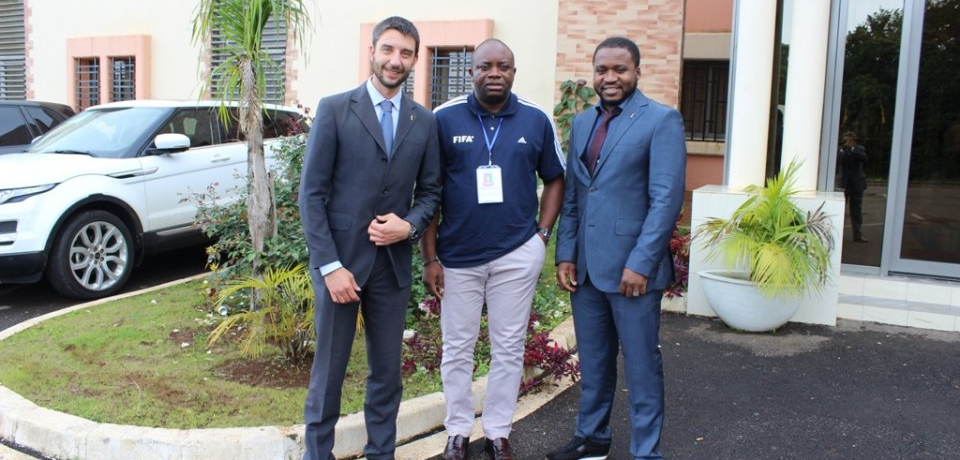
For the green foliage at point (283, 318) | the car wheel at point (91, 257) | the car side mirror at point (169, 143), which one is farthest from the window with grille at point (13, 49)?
the green foliage at point (283, 318)

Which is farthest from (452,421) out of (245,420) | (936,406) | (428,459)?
(936,406)

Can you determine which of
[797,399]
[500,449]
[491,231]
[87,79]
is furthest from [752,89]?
[87,79]

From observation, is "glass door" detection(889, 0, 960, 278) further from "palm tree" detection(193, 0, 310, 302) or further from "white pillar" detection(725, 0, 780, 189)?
"palm tree" detection(193, 0, 310, 302)

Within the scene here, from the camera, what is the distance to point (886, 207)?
6.86 m

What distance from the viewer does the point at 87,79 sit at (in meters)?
14.5

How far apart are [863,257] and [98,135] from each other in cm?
730

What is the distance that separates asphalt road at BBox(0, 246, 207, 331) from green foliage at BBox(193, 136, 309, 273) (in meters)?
1.56

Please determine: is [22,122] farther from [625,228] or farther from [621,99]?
[625,228]

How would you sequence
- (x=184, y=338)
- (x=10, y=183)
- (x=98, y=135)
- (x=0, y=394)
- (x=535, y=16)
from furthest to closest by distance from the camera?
(x=535, y=16), (x=98, y=135), (x=10, y=183), (x=184, y=338), (x=0, y=394)

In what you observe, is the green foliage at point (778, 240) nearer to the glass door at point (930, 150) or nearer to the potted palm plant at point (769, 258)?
the potted palm plant at point (769, 258)

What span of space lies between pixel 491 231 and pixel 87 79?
1337 centimetres

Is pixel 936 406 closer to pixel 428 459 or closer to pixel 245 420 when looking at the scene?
pixel 428 459

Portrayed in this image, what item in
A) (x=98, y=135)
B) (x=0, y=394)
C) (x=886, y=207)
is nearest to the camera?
(x=0, y=394)

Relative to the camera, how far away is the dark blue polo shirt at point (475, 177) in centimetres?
358
